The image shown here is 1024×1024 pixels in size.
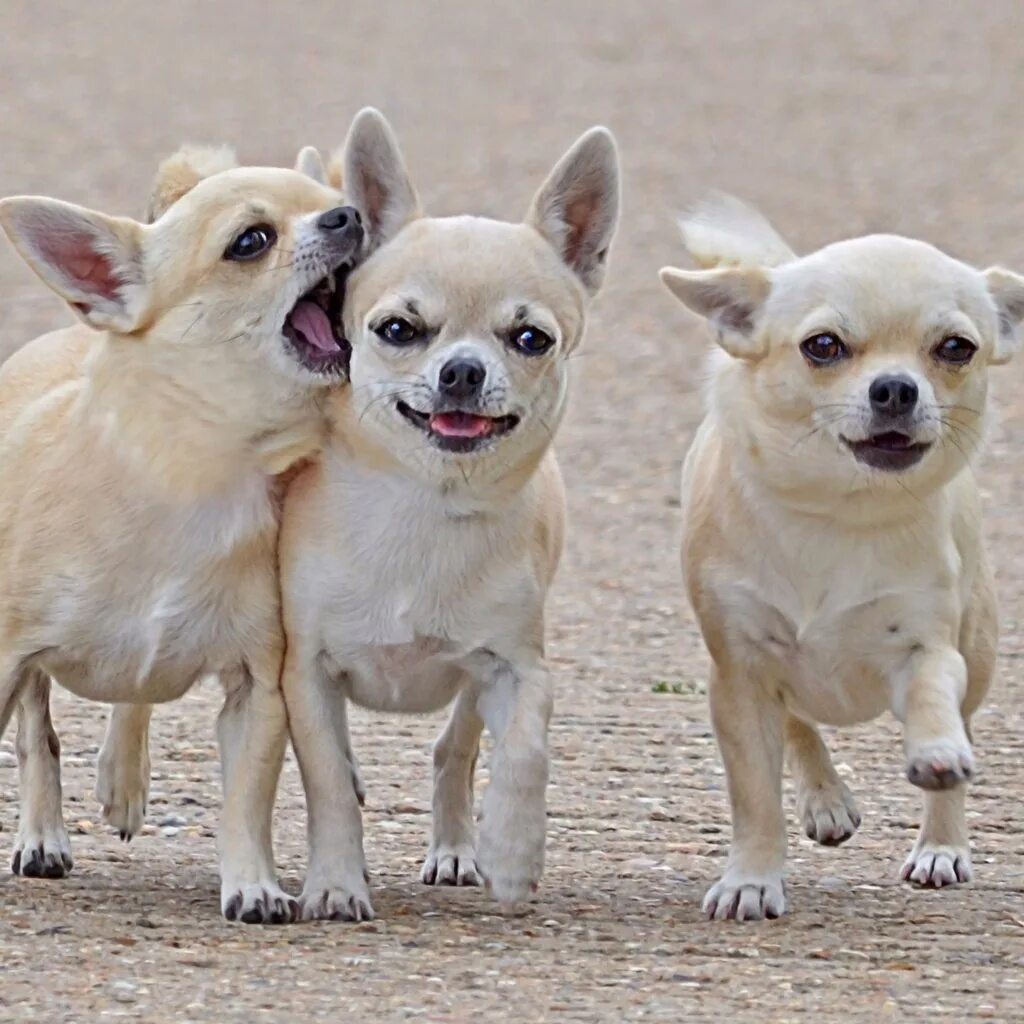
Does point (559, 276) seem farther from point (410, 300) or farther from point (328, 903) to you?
point (328, 903)

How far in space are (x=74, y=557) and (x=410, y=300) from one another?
3.25 ft

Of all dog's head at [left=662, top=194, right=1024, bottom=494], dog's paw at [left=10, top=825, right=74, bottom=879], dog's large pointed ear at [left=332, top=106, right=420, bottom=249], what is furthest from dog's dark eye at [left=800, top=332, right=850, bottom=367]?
dog's paw at [left=10, top=825, right=74, bottom=879]

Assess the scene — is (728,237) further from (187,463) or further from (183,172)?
(187,463)

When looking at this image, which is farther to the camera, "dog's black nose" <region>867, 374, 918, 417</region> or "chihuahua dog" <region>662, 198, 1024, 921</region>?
"chihuahua dog" <region>662, 198, 1024, 921</region>

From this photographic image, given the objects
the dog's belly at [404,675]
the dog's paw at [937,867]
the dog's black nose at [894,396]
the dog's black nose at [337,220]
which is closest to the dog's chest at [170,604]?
the dog's belly at [404,675]

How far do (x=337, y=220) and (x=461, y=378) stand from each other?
57 centimetres

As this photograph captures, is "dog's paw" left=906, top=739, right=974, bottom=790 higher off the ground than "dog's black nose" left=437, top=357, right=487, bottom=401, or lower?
lower

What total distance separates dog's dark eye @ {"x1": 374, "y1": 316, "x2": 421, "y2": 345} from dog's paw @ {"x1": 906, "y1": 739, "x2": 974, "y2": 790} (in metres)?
1.43

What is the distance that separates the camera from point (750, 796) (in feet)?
19.7

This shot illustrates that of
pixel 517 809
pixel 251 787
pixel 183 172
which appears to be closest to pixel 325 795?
pixel 251 787

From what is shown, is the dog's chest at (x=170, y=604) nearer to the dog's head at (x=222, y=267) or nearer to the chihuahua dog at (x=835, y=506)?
the dog's head at (x=222, y=267)

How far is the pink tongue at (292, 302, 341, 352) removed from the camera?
5.89m

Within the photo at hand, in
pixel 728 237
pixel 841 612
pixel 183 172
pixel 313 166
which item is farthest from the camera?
pixel 728 237

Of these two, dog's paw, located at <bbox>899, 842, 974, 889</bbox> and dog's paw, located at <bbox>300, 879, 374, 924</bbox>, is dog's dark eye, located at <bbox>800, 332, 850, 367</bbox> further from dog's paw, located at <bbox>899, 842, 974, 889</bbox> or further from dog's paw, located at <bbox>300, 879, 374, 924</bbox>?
dog's paw, located at <bbox>300, 879, 374, 924</bbox>
